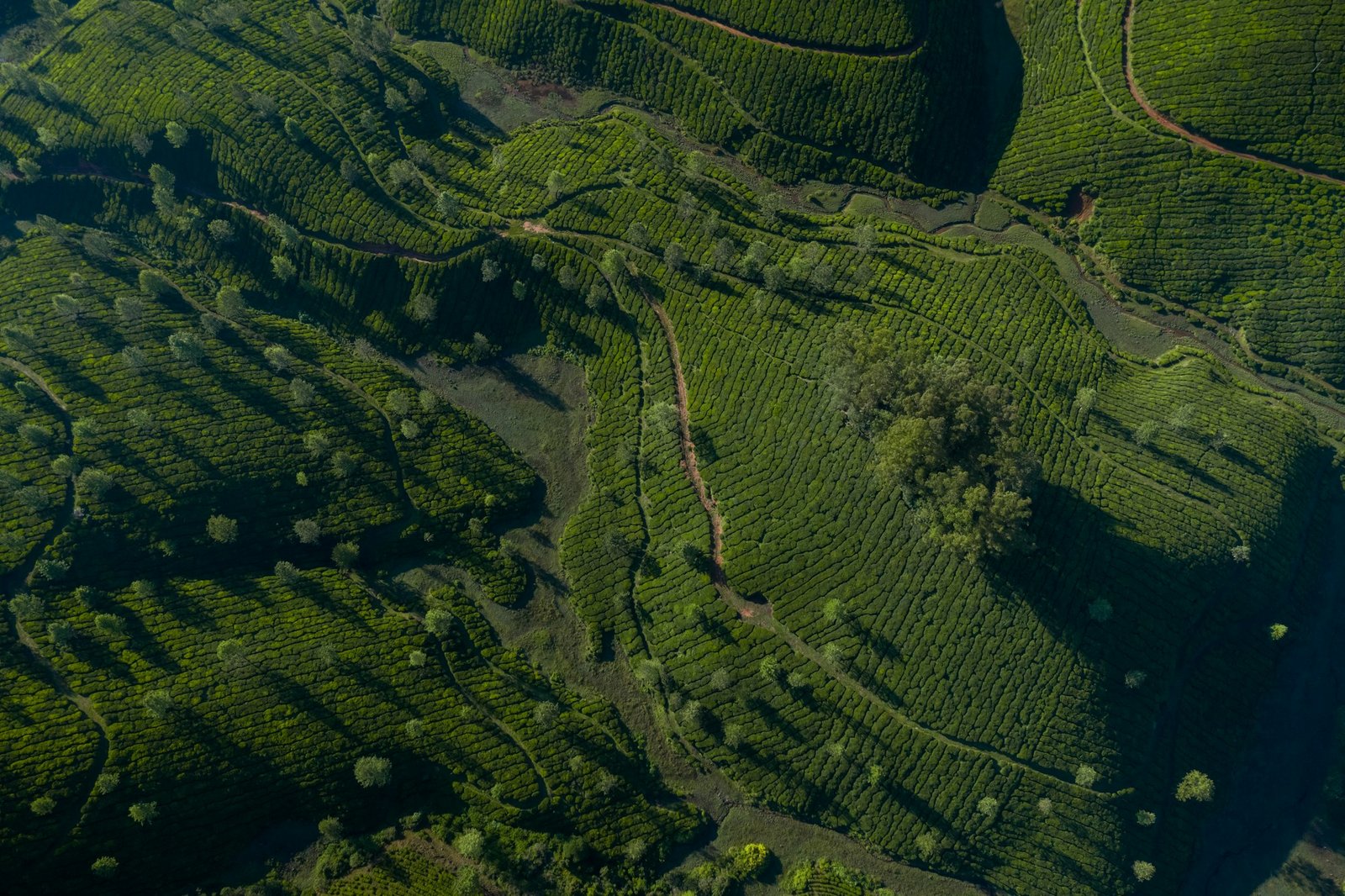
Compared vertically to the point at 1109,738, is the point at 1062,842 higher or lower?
lower

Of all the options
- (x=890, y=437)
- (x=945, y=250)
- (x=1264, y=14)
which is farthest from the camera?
(x=945, y=250)

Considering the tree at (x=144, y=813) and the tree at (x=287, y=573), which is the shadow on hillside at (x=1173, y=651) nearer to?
the tree at (x=287, y=573)

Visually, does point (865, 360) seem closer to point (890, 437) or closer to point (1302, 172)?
point (890, 437)

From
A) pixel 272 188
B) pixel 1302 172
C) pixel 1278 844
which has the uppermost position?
pixel 1302 172

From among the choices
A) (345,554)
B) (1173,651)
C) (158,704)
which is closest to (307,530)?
(345,554)

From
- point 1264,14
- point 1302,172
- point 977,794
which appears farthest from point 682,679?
point 1264,14

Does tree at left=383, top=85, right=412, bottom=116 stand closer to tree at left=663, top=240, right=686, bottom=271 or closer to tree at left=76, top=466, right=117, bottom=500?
tree at left=663, top=240, right=686, bottom=271

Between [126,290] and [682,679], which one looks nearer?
[682,679]

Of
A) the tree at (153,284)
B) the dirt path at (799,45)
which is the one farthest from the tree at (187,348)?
the dirt path at (799,45)
